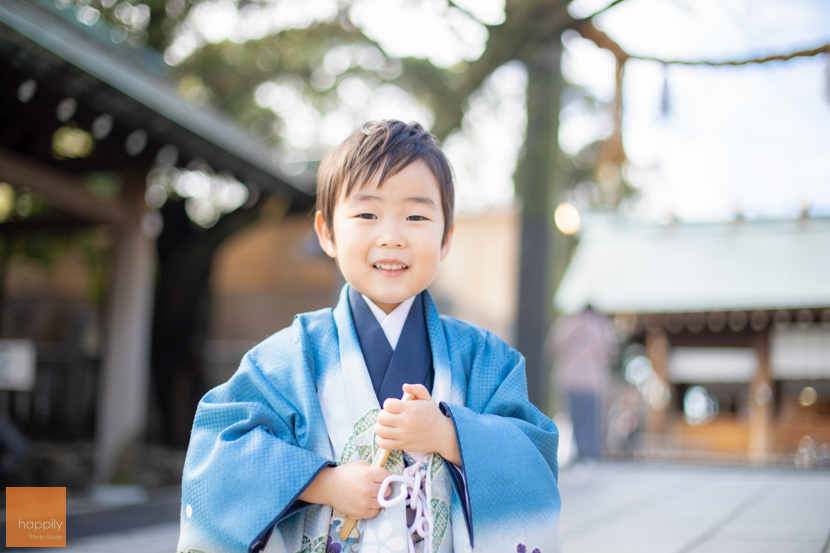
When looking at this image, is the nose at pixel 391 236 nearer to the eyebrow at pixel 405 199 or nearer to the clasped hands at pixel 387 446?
the eyebrow at pixel 405 199

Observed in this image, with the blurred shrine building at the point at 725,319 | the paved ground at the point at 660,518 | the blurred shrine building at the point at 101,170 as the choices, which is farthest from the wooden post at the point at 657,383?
the blurred shrine building at the point at 101,170

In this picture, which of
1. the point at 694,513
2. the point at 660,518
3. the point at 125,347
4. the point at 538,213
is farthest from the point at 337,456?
the point at 125,347

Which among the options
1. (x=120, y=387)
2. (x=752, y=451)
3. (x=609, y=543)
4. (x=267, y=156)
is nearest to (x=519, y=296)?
(x=609, y=543)

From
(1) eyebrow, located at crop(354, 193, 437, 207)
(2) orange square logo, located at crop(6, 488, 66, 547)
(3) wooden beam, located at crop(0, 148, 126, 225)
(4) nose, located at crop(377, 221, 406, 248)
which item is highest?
(3) wooden beam, located at crop(0, 148, 126, 225)

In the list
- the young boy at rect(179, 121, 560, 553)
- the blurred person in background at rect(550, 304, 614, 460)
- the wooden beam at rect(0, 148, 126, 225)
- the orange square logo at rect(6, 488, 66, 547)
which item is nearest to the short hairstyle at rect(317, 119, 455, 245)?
the young boy at rect(179, 121, 560, 553)

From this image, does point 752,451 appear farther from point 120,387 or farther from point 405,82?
point 120,387

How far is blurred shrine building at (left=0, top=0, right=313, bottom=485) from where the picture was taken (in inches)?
192

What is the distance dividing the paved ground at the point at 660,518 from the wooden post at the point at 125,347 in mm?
443

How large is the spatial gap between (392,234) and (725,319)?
1225cm

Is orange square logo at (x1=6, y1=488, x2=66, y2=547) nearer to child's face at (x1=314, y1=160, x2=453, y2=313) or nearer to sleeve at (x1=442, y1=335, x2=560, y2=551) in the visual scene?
child's face at (x1=314, y1=160, x2=453, y2=313)

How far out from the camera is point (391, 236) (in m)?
1.69

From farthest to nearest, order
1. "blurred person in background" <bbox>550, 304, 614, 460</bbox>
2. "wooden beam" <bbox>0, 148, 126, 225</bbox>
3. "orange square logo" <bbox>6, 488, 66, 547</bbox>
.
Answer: "blurred person in background" <bbox>550, 304, 614, 460</bbox>
"wooden beam" <bbox>0, 148, 126, 225</bbox>
"orange square logo" <bbox>6, 488, 66, 547</bbox>

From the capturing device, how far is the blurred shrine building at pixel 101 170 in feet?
16.0

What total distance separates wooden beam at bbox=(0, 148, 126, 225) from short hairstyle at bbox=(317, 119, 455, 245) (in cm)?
442
